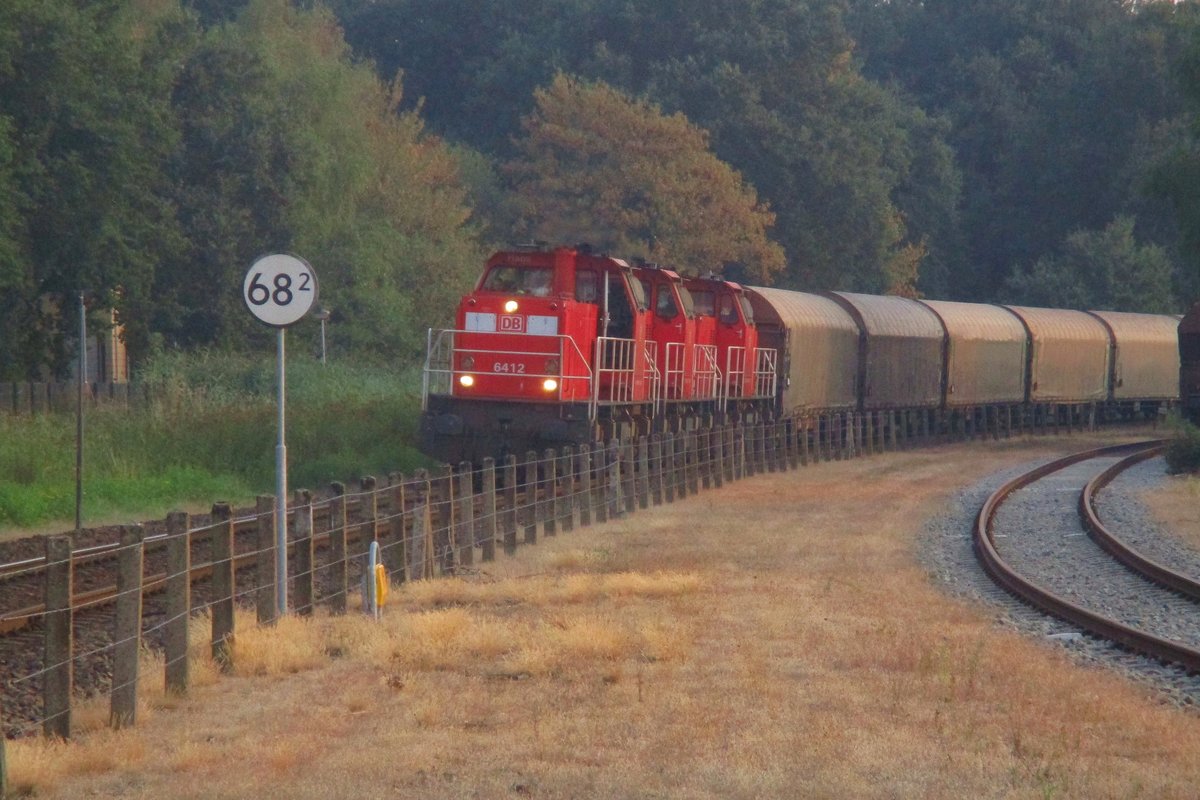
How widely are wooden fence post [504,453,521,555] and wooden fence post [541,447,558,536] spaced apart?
326mm

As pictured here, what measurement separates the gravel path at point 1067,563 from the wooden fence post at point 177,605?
5783mm

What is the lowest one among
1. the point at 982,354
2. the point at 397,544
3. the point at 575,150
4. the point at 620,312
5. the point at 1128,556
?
the point at 1128,556

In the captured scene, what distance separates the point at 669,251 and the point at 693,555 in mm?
39780

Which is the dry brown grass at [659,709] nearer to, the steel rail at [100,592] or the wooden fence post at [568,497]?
the steel rail at [100,592]

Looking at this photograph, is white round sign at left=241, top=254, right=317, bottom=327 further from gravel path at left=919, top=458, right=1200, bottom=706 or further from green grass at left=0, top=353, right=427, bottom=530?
Result: green grass at left=0, top=353, right=427, bottom=530

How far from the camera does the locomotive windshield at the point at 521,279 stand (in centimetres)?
2353

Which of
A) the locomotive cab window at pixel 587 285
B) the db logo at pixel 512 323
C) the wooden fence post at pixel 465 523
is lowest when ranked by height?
the wooden fence post at pixel 465 523

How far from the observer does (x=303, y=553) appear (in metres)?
11.9

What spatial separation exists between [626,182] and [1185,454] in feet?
96.3

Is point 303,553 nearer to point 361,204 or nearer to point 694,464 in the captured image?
point 694,464

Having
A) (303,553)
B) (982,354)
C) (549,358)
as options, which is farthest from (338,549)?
(982,354)

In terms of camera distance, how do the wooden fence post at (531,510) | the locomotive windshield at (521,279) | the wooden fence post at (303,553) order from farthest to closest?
1. the locomotive windshield at (521,279)
2. the wooden fence post at (531,510)
3. the wooden fence post at (303,553)

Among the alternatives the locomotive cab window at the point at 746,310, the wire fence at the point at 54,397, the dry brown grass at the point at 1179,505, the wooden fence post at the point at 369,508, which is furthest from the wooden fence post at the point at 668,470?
the wire fence at the point at 54,397

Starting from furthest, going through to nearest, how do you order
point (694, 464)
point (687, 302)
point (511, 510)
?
1. point (687, 302)
2. point (694, 464)
3. point (511, 510)
